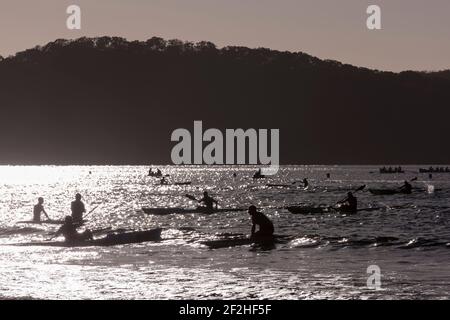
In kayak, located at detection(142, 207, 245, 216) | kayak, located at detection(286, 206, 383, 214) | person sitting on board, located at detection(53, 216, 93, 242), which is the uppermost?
person sitting on board, located at detection(53, 216, 93, 242)

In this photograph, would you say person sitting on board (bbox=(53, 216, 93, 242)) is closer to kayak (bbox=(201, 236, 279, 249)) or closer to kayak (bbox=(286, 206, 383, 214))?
kayak (bbox=(201, 236, 279, 249))

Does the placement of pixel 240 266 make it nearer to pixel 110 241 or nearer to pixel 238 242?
pixel 238 242

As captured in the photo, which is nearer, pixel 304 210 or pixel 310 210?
pixel 304 210

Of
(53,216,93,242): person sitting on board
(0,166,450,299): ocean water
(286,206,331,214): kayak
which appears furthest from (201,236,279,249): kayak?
(286,206,331,214): kayak

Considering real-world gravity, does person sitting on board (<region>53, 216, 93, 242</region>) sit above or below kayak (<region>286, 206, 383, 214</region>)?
above

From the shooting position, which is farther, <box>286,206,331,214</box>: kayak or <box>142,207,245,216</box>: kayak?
<box>142,207,245,216</box>: kayak

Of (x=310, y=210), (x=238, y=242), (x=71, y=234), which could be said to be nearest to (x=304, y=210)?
(x=310, y=210)

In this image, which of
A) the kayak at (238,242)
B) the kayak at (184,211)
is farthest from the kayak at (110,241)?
the kayak at (184,211)

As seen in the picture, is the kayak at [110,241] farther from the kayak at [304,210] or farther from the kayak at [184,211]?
the kayak at [184,211]

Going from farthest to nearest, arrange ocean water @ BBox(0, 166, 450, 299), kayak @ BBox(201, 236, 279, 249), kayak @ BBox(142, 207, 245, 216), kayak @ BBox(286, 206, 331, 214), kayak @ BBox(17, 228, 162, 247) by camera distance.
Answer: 1. kayak @ BBox(142, 207, 245, 216)
2. kayak @ BBox(286, 206, 331, 214)
3. kayak @ BBox(17, 228, 162, 247)
4. kayak @ BBox(201, 236, 279, 249)
5. ocean water @ BBox(0, 166, 450, 299)

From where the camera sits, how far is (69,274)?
24828 millimetres

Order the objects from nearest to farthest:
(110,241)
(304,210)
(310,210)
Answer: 1. (110,241)
2. (304,210)
3. (310,210)

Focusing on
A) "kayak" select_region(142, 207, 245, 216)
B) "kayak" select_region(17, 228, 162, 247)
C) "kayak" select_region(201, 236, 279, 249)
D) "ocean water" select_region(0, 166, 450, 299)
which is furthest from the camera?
"kayak" select_region(142, 207, 245, 216)
